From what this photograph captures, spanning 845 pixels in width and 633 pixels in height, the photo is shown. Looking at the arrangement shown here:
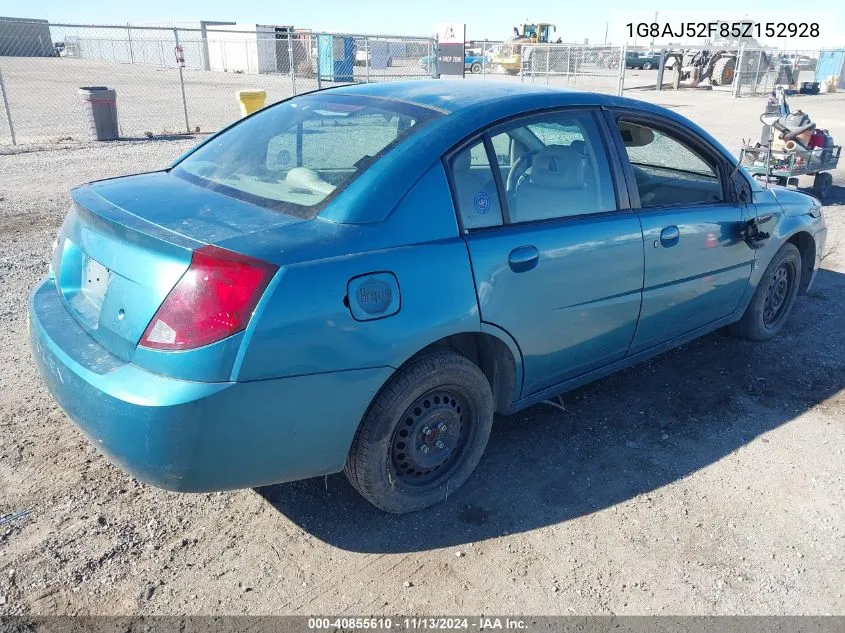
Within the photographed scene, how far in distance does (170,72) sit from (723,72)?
28.9 metres

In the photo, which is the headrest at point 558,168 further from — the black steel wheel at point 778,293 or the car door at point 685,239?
the black steel wheel at point 778,293

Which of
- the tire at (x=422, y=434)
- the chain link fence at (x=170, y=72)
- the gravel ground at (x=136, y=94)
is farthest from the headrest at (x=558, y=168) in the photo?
the gravel ground at (x=136, y=94)

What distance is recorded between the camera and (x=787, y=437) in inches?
147

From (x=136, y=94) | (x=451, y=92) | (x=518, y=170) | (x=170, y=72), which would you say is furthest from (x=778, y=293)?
(x=170, y=72)

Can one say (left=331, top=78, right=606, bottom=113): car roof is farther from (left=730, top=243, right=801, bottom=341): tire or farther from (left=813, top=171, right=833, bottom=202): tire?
(left=813, top=171, right=833, bottom=202): tire

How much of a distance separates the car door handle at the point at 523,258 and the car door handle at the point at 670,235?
A: 0.95 m

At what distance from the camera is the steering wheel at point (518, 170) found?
3178 millimetres

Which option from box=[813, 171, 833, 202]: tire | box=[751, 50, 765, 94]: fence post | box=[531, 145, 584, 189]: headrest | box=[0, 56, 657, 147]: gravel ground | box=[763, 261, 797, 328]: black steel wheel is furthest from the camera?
box=[751, 50, 765, 94]: fence post

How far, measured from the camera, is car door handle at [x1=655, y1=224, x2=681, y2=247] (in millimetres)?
3604

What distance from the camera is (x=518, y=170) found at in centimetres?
338

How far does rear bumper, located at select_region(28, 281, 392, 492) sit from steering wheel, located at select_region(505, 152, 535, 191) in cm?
115

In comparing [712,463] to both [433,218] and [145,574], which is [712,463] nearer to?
[433,218]

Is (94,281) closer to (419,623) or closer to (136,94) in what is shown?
(419,623)

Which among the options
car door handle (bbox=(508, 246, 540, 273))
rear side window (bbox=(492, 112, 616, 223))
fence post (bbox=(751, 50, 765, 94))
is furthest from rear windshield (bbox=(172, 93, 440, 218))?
fence post (bbox=(751, 50, 765, 94))
